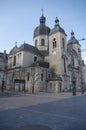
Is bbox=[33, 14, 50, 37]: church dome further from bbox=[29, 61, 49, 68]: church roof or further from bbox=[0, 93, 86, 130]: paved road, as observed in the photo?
bbox=[0, 93, 86, 130]: paved road

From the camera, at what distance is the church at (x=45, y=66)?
143 ft

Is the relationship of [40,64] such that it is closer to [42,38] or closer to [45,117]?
[42,38]

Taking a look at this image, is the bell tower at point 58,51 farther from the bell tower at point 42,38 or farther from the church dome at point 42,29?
the church dome at point 42,29

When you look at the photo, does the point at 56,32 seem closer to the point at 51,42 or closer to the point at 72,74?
the point at 51,42

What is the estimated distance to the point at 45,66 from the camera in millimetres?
47812

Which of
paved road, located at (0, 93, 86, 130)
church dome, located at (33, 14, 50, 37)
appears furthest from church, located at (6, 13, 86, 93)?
paved road, located at (0, 93, 86, 130)

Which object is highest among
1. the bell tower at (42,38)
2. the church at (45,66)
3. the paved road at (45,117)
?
the bell tower at (42,38)

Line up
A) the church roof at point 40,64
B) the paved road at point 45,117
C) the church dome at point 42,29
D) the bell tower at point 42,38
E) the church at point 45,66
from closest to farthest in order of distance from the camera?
the paved road at point 45,117 < the church at point 45,66 < the church roof at point 40,64 < the bell tower at point 42,38 < the church dome at point 42,29

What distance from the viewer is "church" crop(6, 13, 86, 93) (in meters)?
43.5

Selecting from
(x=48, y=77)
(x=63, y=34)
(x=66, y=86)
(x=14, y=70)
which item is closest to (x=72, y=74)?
(x=66, y=86)

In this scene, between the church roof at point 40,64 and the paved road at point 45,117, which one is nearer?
the paved road at point 45,117

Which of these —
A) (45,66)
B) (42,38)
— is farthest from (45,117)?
(42,38)

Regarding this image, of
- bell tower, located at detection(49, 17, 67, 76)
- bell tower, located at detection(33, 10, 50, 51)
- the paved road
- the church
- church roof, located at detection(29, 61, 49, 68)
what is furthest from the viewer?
bell tower, located at detection(33, 10, 50, 51)

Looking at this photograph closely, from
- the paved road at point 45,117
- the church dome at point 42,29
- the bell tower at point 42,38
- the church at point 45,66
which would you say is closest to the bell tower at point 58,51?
the church at point 45,66
